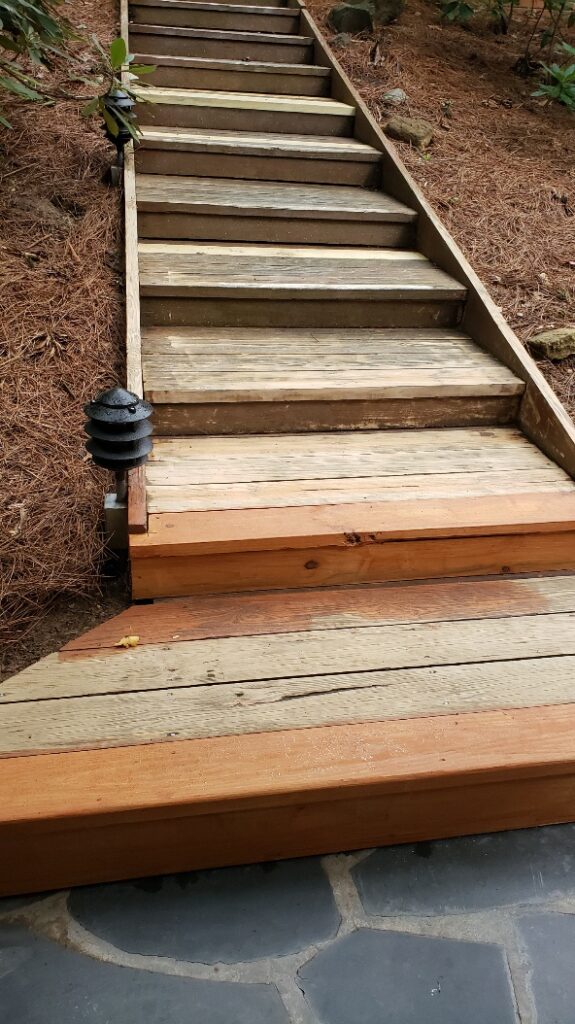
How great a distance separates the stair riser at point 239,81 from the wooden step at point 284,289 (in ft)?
4.90

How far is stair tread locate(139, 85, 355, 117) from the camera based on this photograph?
3.67 metres

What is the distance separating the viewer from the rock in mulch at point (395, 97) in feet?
13.0

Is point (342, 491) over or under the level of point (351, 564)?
over

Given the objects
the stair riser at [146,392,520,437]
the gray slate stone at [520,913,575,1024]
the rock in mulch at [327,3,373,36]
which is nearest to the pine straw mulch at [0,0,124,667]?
the stair riser at [146,392,520,437]

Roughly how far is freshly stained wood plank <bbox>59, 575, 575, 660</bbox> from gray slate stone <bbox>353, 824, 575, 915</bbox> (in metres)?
0.56

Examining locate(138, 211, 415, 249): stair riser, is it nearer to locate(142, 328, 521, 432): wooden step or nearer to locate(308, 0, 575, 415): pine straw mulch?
locate(308, 0, 575, 415): pine straw mulch

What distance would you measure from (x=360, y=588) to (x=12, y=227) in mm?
1998

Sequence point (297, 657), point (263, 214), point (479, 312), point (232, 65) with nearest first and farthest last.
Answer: point (297, 657) < point (479, 312) < point (263, 214) < point (232, 65)

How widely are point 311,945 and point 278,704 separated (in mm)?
474

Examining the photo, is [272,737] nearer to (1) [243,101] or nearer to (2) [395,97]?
(1) [243,101]

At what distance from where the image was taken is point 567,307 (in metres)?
2.94

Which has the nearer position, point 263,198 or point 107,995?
point 107,995

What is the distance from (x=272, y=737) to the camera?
151 centimetres

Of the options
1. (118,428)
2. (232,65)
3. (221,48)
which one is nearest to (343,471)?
(118,428)
